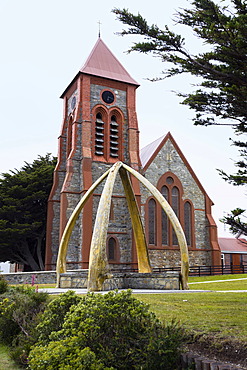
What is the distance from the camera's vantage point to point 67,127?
126 feet

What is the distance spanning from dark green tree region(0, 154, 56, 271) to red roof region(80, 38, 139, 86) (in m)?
11.7

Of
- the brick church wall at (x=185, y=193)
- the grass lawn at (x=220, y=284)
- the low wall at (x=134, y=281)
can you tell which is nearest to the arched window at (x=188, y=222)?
the brick church wall at (x=185, y=193)

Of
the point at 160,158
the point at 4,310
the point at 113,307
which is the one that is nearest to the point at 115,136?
the point at 160,158

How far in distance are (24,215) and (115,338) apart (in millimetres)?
32165

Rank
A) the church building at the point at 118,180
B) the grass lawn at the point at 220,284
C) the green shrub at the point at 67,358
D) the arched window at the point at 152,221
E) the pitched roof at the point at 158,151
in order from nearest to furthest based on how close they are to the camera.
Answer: the green shrub at the point at 67,358, the grass lawn at the point at 220,284, the church building at the point at 118,180, the arched window at the point at 152,221, the pitched roof at the point at 158,151

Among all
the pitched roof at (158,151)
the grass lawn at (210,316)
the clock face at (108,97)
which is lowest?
the grass lawn at (210,316)

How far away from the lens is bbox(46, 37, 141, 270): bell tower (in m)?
32.0

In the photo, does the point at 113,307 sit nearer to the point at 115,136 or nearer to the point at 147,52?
the point at 147,52

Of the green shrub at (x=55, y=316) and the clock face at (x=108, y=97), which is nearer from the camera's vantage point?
the green shrub at (x=55, y=316)

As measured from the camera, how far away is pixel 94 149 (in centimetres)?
3438

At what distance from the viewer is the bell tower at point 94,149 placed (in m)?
32.0

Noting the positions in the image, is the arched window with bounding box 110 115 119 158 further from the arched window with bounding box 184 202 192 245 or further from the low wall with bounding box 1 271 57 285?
the low wall with bounding box 1 271 57 285

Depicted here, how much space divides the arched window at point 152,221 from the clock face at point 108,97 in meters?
10.8

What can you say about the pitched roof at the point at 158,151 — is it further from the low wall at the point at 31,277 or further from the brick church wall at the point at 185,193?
the low wall at the point at 31,277
